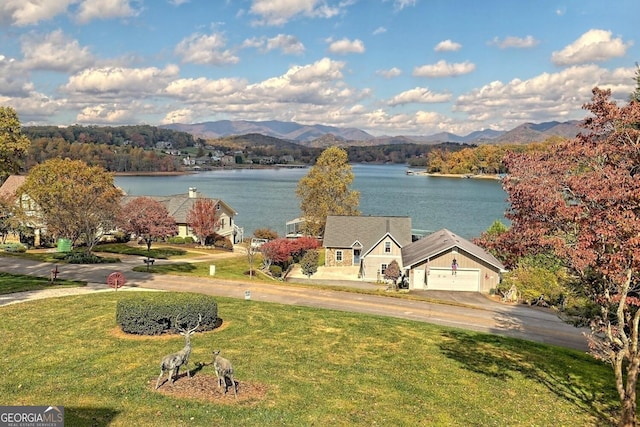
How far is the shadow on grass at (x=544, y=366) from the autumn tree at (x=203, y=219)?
40.8m

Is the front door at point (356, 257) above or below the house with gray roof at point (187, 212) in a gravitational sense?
below

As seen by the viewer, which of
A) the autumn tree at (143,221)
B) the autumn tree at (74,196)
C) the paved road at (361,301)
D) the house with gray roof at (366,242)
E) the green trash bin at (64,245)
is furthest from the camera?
the autumn tree at (143,221)

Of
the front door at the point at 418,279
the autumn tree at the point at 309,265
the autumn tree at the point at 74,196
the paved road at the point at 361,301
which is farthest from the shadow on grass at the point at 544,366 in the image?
the autumn tree at the point at 74,196

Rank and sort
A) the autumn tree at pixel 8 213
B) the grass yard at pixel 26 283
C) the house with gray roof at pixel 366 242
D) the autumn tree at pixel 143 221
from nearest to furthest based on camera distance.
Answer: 1. the grass yard at pixel 26 283
2. the autumn tree at pixel 8 213
3. the house with gray roof at pixel 366 242
4. the autumn tree at pixel 143 221

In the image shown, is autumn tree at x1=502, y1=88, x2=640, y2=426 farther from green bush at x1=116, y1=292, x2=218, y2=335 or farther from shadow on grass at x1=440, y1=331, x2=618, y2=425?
green bush at x1=116, y1=292, x2=218, y2=335

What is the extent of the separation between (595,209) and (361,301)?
65.1 ft

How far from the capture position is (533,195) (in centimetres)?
1145

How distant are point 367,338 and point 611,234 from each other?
11.4m

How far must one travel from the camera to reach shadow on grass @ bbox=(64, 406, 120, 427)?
35.9 feet

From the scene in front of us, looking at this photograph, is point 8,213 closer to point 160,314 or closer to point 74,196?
point 74,196

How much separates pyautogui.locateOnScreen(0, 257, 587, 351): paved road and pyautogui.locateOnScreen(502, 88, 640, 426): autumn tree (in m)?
12.6

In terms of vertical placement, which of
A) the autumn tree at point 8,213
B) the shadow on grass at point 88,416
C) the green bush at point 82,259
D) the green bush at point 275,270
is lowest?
the green bush at point 275,270

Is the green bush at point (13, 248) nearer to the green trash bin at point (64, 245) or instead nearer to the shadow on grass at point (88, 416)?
the green trash bin at point (64, 245)

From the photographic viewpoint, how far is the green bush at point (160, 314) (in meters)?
18.2
